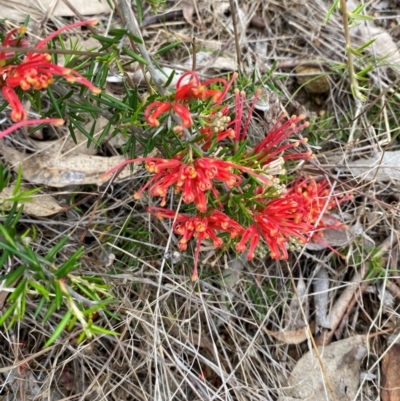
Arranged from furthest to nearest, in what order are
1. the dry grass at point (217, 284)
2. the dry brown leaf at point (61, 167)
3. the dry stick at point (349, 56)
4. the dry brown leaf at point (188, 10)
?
the dry brown leaf at point (188, 10) < the dry brown leaf at point (61, 167) < the dry grass at point (217, 284) < the dry stick at point (349, 56)

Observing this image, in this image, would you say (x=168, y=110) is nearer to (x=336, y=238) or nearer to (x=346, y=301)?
(x=336, y=238)

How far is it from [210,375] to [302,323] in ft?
1.63

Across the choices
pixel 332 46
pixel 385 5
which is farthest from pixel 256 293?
pixel 385 5

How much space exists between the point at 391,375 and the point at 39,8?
239 centimetres

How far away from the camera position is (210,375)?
2.30 meters

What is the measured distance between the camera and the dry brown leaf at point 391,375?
2.27m

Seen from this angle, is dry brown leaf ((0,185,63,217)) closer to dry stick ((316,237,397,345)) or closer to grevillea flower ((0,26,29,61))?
grevillea flower ((0,26,29,61))

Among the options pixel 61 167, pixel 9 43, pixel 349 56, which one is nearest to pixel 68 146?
pixel 61 167

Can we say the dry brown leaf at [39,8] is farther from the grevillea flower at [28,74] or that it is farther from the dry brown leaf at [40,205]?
the grevillea flower at [28,74]

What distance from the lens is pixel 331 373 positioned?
2.30m

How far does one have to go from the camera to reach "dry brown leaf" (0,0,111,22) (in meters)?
2.41

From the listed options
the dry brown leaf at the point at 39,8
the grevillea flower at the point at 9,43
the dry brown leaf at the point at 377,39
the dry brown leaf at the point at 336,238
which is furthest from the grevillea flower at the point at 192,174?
the dry brown leaf at the point at 377,39

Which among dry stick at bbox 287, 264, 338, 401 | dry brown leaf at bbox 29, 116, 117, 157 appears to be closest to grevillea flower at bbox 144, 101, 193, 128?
dry brown leaf at bbox 29, 116, 117, 157

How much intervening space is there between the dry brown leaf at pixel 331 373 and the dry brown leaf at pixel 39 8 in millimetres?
1940
